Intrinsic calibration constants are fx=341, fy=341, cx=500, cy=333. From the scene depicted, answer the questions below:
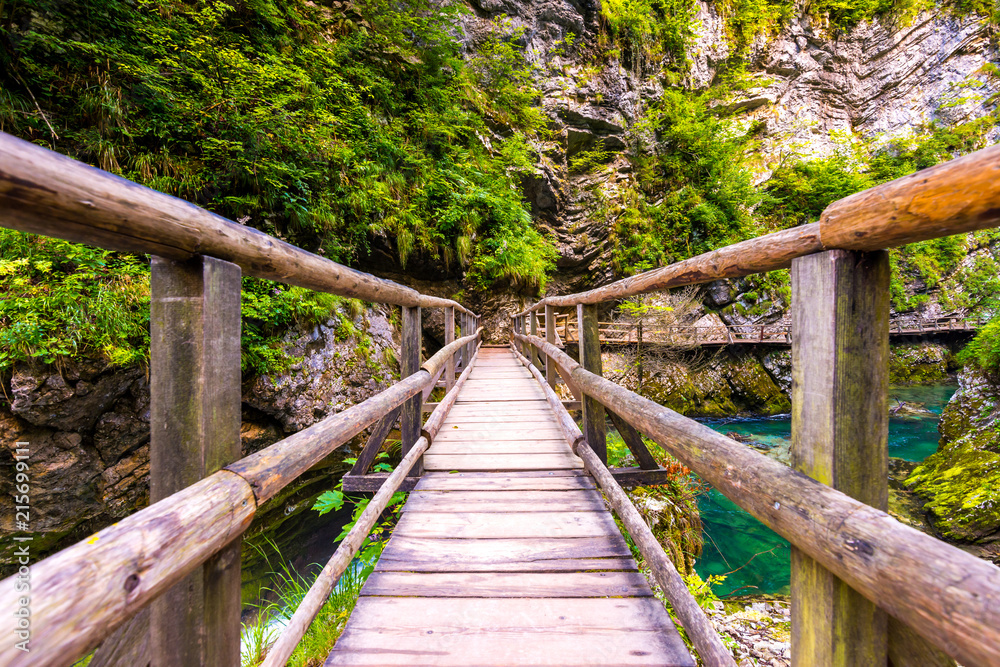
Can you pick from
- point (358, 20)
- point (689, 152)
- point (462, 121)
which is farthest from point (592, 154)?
point (358, 20)

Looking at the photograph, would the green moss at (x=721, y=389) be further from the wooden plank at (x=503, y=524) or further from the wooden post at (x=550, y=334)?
the wooden plank at (x=503, y=524)

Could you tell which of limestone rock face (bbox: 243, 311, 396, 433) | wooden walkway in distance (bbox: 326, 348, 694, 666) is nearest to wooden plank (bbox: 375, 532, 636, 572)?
wooden walkway in distance (bbox: 326, 348, 694, 666)

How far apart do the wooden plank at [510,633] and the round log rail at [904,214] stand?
1.26 m

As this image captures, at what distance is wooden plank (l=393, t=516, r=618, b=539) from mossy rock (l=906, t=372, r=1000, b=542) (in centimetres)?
677

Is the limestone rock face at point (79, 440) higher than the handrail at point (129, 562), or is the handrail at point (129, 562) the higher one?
the handrail at point (129, 562)

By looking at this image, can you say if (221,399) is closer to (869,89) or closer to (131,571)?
(131,571)

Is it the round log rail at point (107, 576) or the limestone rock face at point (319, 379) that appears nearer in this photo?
the round log rail at point (107, 576)

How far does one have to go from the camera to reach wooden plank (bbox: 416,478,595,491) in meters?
2.20

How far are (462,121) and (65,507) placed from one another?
967 centimetres

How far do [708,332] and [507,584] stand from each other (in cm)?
1388

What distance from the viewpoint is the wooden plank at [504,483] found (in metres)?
2.20

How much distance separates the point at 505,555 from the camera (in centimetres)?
160

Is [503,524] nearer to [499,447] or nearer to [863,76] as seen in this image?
[499,447]

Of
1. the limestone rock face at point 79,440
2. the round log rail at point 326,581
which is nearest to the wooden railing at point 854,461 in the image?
the round log rail at point 326,581
